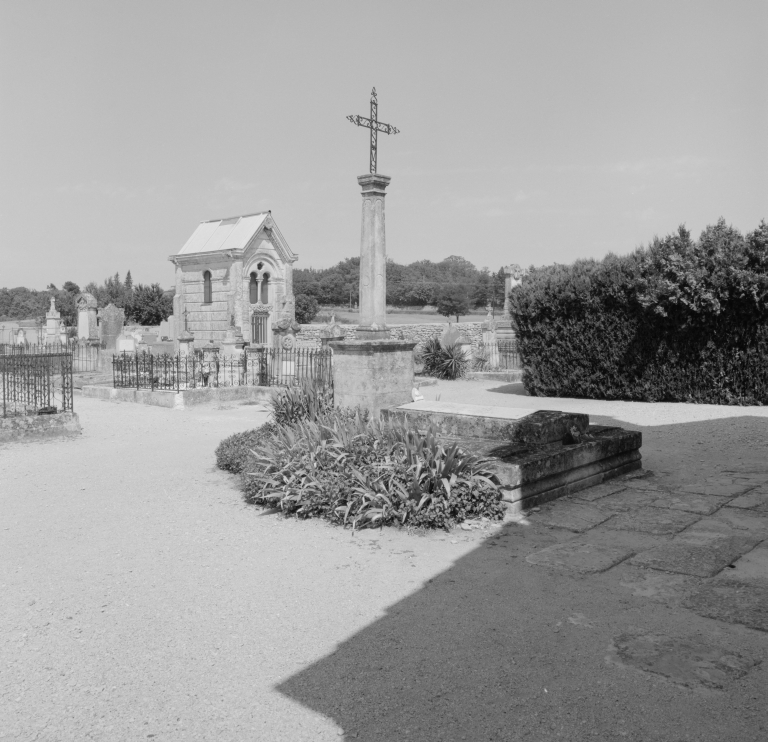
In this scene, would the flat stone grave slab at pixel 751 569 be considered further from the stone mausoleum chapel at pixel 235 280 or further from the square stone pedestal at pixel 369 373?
the stone mausoleum chapel at pixel 235 280

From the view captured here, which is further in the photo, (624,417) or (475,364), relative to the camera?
(475,364)

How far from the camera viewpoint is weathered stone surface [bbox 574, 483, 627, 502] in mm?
6734

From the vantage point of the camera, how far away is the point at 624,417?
12391 millimetres

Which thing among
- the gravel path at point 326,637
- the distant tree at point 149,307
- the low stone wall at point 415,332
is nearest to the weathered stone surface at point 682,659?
the gravel path at point 326,637

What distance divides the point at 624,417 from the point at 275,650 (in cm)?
992

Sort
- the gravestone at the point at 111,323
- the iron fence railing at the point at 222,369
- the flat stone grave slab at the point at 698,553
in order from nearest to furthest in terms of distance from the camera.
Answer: the flat stone grave slab at the point at 698,553
the iron fence railing at the point at 222,369
the gravestone at the point at 111,323

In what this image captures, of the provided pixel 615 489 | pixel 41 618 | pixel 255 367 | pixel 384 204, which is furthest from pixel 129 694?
pixel 255 367

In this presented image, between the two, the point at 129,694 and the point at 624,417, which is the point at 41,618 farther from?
the point at 624,417

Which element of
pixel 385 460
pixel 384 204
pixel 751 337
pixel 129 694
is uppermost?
pixel 384 204

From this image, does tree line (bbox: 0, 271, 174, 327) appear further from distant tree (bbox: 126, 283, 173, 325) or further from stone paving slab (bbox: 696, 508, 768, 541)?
stone paving slab (bbox: 696, 508, 768, 541)

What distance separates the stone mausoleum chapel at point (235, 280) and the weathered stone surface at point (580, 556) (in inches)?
1078

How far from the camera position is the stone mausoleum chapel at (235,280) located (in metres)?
31.8

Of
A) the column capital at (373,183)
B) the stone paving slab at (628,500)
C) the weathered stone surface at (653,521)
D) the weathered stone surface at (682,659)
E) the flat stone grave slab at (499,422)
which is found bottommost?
the weathered stone surface at (682,659)

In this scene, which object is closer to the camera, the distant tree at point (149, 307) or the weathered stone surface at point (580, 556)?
the weathered stone surface at point (580, 556)
